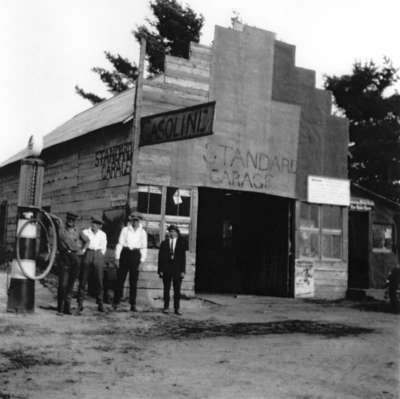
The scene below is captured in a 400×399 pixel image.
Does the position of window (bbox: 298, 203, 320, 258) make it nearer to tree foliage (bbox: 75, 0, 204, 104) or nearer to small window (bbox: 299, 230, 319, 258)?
small window (bbox: 299, 230, 319, 258)

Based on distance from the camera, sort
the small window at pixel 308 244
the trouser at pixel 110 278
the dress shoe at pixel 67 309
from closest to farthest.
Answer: the dress shoe at pixel 67 309, the trouser at pixel 110 278, the small window at pixel 308 244

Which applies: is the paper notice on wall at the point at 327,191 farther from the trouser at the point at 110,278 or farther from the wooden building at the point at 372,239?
the trouser at the point at 110,278

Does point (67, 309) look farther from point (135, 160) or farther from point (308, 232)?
point (308, 232)

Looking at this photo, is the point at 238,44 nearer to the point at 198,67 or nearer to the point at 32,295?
the point at 198,67

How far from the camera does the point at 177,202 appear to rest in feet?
42.4

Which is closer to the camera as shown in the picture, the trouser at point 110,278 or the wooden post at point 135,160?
the trouser at point 110,278

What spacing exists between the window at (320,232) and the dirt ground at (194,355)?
4.06 m

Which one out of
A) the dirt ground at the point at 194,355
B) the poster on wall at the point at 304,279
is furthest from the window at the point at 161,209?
the poster on wall at the point at 304,279

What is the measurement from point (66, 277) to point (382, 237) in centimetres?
1296

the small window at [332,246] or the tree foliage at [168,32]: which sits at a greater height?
the tree foliage at [168,32]

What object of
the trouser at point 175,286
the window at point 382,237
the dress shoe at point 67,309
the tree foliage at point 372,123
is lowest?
the dress shoe at point 67,309

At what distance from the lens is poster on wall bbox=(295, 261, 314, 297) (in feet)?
48.1

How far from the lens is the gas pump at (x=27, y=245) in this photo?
9.15 metres

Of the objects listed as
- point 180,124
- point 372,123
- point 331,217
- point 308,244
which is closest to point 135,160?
point 180,124
